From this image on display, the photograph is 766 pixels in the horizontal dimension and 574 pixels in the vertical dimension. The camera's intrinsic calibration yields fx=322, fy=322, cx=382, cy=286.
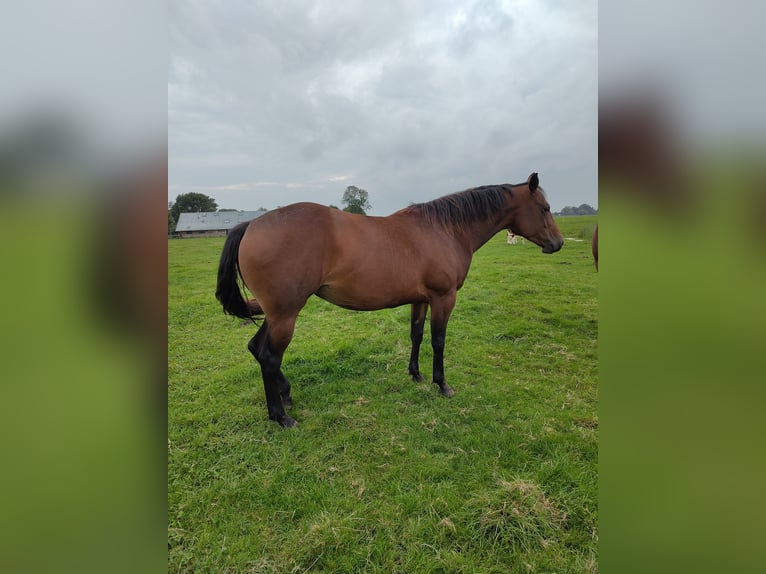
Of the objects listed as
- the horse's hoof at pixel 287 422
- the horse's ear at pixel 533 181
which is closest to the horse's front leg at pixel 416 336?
the horse's hoof at pixel 287 422

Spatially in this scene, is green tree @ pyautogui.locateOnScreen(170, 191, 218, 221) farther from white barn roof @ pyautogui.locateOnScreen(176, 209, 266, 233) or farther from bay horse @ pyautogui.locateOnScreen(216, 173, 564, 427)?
bay horse @ pyautogui.locateOnScreen(216, 173, 564, 427)

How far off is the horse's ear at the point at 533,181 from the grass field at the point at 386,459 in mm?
863

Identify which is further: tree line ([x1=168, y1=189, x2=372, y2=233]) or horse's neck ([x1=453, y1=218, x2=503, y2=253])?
tree line ([x1=168, y1=189, x2=372, y2=233])

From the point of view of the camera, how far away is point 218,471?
2.50 m

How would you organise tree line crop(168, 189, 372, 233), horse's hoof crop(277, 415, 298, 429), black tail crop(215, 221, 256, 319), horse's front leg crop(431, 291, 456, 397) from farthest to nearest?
tree line crop(168, 189, 372, 233)
horse's front leg crop(431, 291, 456, 397)
black tail crop(215, 221, 256, 319)
horse's hoof crop(277, 415, 298, 429)

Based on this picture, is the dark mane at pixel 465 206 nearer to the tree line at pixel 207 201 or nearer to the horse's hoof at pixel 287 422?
the horse's hoof at pixel 287 422

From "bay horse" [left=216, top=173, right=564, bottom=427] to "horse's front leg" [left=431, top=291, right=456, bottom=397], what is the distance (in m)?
0.01

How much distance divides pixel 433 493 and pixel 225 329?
4839mm

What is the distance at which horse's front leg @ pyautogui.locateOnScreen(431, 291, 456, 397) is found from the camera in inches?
147

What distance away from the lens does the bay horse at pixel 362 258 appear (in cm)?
295
